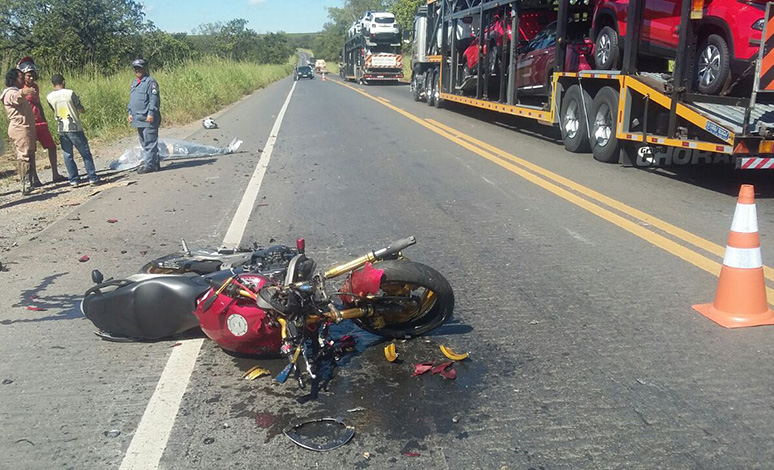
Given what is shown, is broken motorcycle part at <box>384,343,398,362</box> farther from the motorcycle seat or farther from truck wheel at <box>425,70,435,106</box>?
truck wheel at <box>425,70,435,106</box>

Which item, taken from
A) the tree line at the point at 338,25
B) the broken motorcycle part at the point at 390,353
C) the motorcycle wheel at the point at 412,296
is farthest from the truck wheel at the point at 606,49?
the tree line at the point at 338,25

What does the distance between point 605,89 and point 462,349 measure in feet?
25.8

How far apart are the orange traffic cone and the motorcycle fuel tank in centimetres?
284

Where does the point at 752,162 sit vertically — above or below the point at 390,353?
above

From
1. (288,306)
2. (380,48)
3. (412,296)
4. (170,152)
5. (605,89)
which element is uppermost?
(380,48)

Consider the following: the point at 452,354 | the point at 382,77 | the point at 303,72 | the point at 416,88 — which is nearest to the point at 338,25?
the point at 303,72

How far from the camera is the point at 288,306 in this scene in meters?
3.46

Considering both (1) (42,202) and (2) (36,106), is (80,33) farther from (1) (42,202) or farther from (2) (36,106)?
(1) (42,202)

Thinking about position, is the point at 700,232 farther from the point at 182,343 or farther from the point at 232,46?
the point at 232,46

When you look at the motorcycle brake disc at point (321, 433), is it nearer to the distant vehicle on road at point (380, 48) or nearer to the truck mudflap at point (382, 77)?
the distant vehicle on road at point (380, 48)

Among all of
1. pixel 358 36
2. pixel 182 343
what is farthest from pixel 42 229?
pixel 358 36

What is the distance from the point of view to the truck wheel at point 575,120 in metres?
11.3

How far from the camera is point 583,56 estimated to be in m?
12.0

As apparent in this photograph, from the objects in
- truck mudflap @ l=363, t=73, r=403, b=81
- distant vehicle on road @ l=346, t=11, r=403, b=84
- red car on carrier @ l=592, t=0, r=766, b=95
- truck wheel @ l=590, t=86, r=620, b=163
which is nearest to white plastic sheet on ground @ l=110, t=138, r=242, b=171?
truck wheel @ l=590, t=86, r=620, b=163
